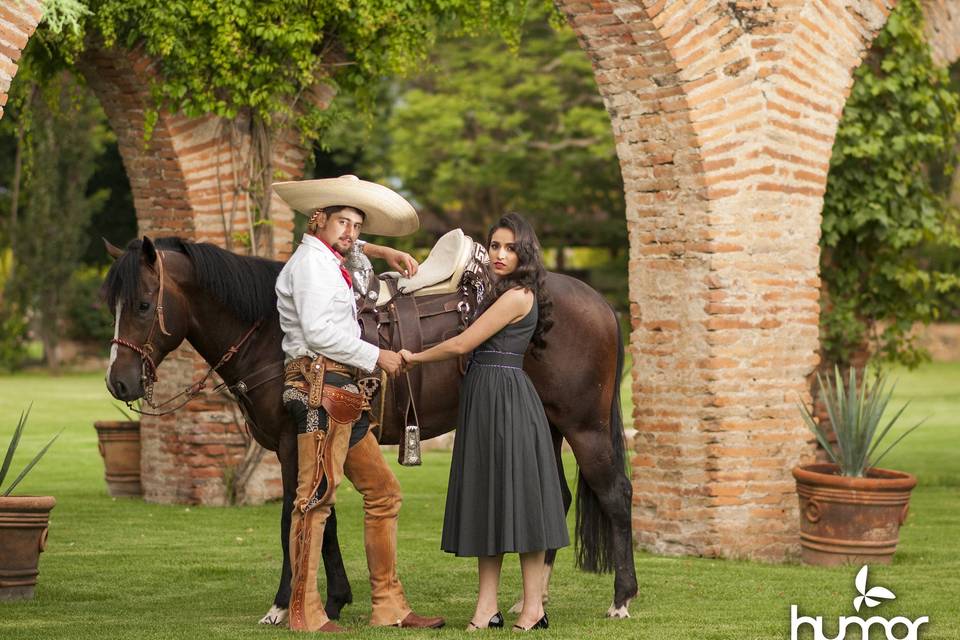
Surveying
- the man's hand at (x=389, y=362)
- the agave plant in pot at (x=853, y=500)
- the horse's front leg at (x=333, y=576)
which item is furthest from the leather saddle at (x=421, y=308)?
the agave plant in pot at (x=853, y=500)

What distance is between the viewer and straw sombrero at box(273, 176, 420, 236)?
6.11 meters

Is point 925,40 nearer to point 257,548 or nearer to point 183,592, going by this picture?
point 257,548

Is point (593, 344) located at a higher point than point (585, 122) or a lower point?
lower

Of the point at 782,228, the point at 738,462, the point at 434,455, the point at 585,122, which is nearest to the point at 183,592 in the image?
the point at 738,462

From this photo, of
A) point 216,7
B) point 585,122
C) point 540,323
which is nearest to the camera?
point 540,323

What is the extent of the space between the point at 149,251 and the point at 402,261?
133cm

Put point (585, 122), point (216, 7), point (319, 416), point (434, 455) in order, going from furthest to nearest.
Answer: point (585, 122) → point (434, 455) → point (216, 7) → point (319, 416)

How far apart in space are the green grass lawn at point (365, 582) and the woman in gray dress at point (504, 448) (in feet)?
1.17

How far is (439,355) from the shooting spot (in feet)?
20.4

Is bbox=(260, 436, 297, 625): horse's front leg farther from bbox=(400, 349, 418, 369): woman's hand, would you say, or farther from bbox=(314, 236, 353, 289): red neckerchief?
bbox=(314, 236, 353, 289): red neckerchief

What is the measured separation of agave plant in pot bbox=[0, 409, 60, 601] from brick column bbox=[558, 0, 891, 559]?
3.75m

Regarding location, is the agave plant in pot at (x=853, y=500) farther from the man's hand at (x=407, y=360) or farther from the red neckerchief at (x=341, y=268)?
the red neckerchief at (x=341, y=268)

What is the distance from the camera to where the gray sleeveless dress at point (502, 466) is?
6191 millimetres

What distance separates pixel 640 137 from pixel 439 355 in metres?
3.17
